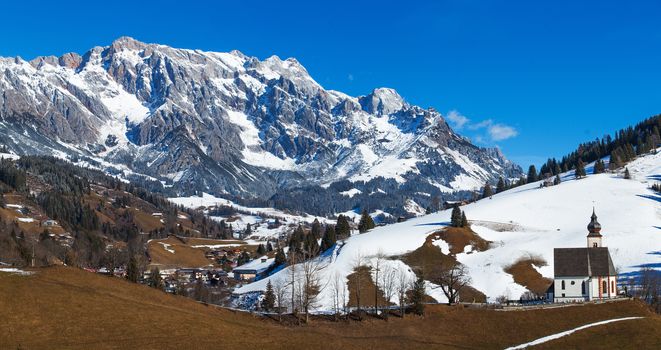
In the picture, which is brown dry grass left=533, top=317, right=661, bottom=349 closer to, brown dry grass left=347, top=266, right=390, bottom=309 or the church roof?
the church roof

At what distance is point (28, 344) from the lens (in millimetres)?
62375

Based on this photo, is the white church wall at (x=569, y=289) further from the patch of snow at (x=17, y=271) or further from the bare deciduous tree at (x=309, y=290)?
the patch of snow at (x=17, y=271)

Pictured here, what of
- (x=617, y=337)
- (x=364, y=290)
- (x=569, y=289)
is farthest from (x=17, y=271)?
(x=569, y=289)

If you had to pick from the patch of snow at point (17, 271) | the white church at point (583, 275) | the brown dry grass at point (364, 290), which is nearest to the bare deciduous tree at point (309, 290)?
Answer: the brown dry grass at point (364, 290)

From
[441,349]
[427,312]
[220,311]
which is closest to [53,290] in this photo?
[220,311]

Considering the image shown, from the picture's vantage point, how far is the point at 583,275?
126562 mm

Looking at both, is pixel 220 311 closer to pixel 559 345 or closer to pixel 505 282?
pixel 559 345

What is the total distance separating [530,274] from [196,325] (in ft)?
377

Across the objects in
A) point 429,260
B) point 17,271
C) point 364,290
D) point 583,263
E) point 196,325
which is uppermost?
point 17,271

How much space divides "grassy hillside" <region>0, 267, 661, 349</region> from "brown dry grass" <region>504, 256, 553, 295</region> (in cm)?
5554

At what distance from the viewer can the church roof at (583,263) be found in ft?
413

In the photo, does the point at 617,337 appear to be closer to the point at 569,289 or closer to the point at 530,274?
the point at 569,289

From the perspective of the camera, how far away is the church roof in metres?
126

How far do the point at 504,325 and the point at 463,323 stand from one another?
18.9 feet
